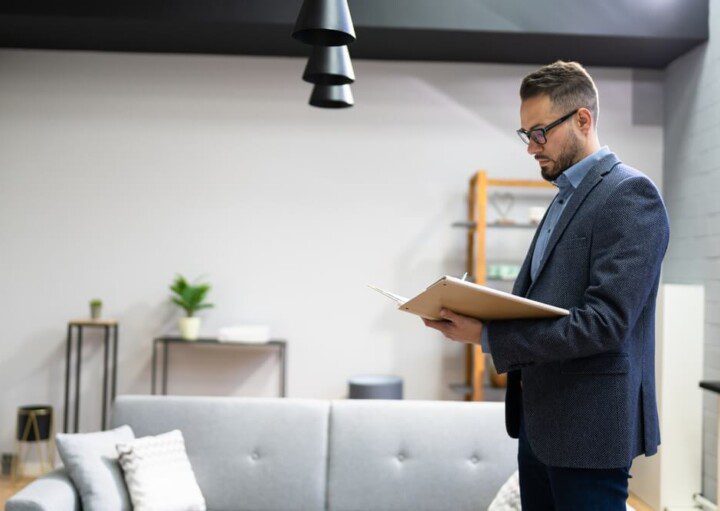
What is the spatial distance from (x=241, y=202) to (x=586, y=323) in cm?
371

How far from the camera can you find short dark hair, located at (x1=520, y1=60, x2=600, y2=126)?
5.12ft

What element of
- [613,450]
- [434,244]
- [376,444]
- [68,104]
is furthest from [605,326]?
[68,104]

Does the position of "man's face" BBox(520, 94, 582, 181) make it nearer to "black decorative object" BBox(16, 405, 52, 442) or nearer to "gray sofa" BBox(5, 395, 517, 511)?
"gray sofa" BBox(5, 395, 517, 511)

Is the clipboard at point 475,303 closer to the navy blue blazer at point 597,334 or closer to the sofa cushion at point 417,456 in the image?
the navy blue blazer at point 597,334

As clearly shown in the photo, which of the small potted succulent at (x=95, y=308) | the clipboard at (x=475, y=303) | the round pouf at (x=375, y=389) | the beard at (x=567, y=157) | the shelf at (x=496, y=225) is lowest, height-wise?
the round pouf at (x=375, y=389)

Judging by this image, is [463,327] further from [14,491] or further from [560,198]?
[14,491]

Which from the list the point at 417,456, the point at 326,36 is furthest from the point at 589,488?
the point at 326,36

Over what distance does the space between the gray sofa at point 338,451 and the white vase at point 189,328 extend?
1.55m

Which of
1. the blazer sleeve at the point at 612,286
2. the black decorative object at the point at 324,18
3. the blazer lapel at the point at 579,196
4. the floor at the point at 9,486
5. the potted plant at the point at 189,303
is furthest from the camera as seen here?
the potted plant at the point at 189,303

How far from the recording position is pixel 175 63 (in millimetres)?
4871

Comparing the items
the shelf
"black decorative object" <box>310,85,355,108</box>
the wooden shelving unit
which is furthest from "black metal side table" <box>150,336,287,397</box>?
"black decorative object" <box>310,85,355,108</box>

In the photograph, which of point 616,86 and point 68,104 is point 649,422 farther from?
point 68,104

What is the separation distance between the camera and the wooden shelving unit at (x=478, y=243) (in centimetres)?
449

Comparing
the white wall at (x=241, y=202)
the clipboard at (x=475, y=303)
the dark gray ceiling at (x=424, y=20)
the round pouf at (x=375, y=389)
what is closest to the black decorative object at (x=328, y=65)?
the dark gray ceiling at (x=424, y=20)
